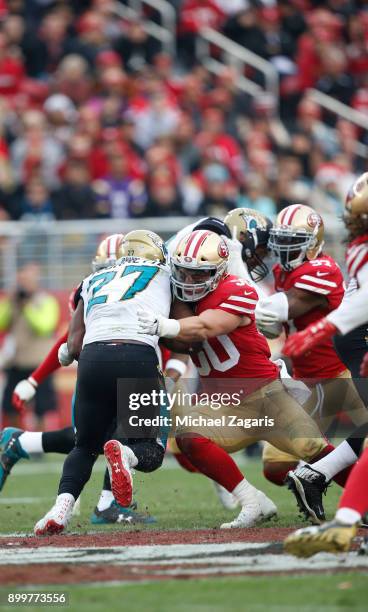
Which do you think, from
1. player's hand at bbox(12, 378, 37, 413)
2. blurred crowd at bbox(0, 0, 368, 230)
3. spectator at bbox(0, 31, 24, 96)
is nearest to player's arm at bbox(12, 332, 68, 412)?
player's hand at bbox(12, 378, 37, 413)

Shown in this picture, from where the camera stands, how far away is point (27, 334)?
39.9 feet

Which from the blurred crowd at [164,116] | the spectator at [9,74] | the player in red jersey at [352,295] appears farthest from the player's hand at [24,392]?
the spectator at [9,74]

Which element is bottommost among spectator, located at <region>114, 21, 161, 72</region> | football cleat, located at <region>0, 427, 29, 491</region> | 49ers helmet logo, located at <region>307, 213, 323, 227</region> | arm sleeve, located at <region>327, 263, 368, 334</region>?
spectator, located at <region>114, 21, 161, 72</region>

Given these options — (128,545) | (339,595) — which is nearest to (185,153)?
(128,545)

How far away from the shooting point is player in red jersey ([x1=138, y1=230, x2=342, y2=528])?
6352mm

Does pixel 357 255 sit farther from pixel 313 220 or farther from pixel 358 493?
pixel 313 220

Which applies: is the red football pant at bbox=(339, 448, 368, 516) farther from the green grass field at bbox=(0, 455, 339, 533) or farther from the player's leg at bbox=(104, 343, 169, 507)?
the green grass field at bbox=(0, 455, 339, 533)

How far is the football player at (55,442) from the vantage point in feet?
23.4

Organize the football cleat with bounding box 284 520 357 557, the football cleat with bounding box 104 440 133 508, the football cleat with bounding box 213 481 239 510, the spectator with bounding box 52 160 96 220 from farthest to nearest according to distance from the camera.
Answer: the spectator with bounding box 52 160 96 220
the football cleat with bounding box 213 481 239 510
the football cleat with bounding box 104 440 133 508
the football cleat with bounding box 284 520 357 557

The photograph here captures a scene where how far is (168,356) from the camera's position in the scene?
8016 millimetres

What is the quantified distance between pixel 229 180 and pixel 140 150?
3.54ft

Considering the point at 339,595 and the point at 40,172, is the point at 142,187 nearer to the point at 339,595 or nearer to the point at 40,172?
the point at 40,172

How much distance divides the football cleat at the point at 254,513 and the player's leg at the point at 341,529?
5.31 ft

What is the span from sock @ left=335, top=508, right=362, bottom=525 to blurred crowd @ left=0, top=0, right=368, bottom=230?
8.11 m
